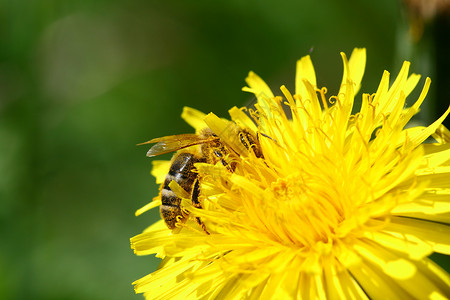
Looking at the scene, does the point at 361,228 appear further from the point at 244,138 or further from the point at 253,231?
the point at 244,138

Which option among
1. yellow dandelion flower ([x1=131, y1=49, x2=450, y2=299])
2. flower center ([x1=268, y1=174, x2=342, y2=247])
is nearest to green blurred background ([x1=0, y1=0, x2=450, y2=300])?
yellow dandelion flower ([x1=131, y1=49, x2=450, y2=299])

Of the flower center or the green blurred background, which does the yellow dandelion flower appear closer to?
the flower center

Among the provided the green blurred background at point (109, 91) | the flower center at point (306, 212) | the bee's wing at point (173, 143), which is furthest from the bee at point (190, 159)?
the green blurred background at point (109, 91)

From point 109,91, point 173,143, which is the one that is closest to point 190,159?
point 173,143

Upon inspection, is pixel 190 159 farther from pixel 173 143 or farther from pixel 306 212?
pixel 306 212

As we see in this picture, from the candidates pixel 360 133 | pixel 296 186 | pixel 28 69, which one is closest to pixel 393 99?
pixel 360 133
